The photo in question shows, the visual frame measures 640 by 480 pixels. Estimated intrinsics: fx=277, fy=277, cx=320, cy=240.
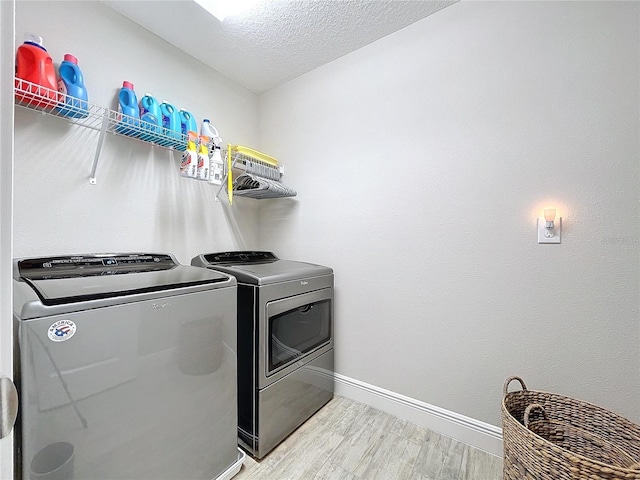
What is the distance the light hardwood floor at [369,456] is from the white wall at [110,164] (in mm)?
1359

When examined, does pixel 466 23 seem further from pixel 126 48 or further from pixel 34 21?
pixel 34 21

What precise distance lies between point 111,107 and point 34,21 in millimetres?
418

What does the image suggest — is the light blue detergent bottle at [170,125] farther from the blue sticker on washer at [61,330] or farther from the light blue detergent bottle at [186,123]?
the blue sticker on washer at [61,330]

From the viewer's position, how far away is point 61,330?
2.72 ft

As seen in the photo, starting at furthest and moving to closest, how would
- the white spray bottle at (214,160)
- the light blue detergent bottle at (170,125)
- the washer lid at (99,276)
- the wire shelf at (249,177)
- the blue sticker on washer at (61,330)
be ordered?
the wire shelf at (249,177) < the white spray bottle at (214,160) < the light blue detergent bottle at (170,125) < the washer lid at (99,276) < the blue sticker on washer at (61,330)

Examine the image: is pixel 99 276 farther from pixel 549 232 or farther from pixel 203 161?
pixel 549 232

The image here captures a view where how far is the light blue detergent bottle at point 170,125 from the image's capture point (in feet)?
5.46

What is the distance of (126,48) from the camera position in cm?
163

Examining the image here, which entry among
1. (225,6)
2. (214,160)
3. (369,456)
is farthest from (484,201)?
(225,6)

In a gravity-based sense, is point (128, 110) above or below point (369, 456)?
above

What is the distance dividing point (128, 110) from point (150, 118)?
4.1 inches

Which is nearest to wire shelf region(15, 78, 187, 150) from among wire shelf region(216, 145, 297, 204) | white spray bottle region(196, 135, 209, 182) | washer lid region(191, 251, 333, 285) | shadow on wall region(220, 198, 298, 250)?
white spray bottle region(196, 135, 209, 182)

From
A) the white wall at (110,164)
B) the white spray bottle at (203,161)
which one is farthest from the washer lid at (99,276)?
the white spray bottle at (203,161)

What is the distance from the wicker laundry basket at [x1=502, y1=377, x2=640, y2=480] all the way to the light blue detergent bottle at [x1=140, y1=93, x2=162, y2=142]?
2.21 metres
